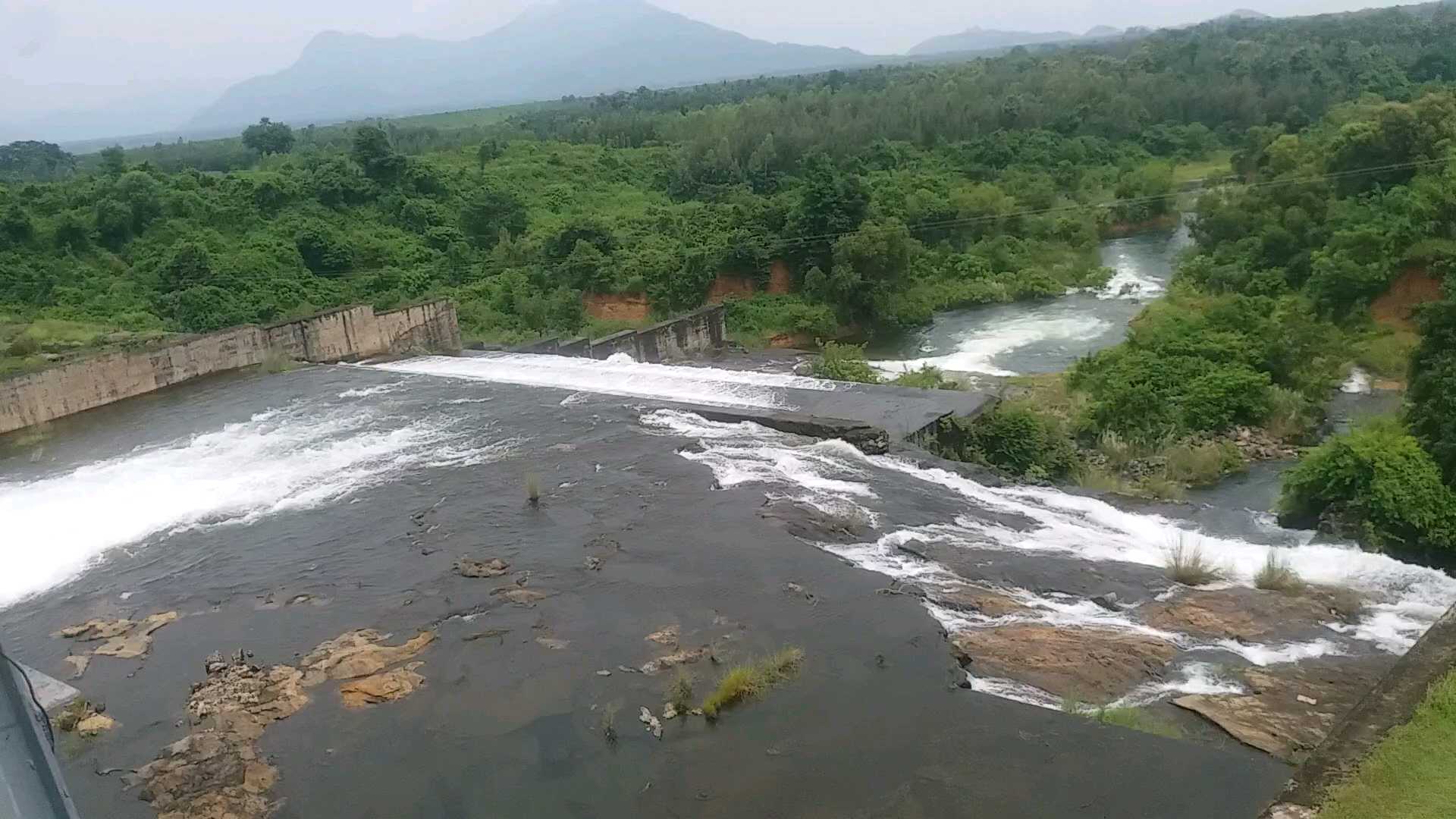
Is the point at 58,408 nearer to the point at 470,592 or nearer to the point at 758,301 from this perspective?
the point at 470,592

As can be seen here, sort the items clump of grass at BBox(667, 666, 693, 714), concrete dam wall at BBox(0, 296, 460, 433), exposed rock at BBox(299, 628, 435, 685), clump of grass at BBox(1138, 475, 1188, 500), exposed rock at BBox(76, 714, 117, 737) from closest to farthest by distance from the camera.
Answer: clump of grass at BBox(667, 666, 693, 714) → exposed rock at BBox(76, 714, 117, 737) → exposed rock at BBox(299, 628, 435, 685) → clump of grass at BBox(1138, 475, 1188, 500) → concrete dam wall at BBox(0, 296, 460, 433)

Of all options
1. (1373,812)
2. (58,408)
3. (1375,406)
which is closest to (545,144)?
(58,408)

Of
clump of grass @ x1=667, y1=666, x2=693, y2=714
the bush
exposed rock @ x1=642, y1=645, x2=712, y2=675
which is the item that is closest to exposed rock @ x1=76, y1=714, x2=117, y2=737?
exposed rock @ x1=642, y1=645, x2=712, y2=675

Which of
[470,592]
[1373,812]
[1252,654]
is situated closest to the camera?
[1373,812]

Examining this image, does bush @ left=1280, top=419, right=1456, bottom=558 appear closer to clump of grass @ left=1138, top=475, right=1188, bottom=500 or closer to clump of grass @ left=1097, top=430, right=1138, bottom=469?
clump of grass @ left=1138, top=475, right=1188, bottom=500

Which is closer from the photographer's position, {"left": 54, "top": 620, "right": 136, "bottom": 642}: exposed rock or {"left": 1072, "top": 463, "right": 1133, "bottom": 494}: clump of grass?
{"left": 54, "top": 620, "right": 136, "bottom": 642}: exposed rock

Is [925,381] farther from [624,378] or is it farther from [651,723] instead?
[651,723]
